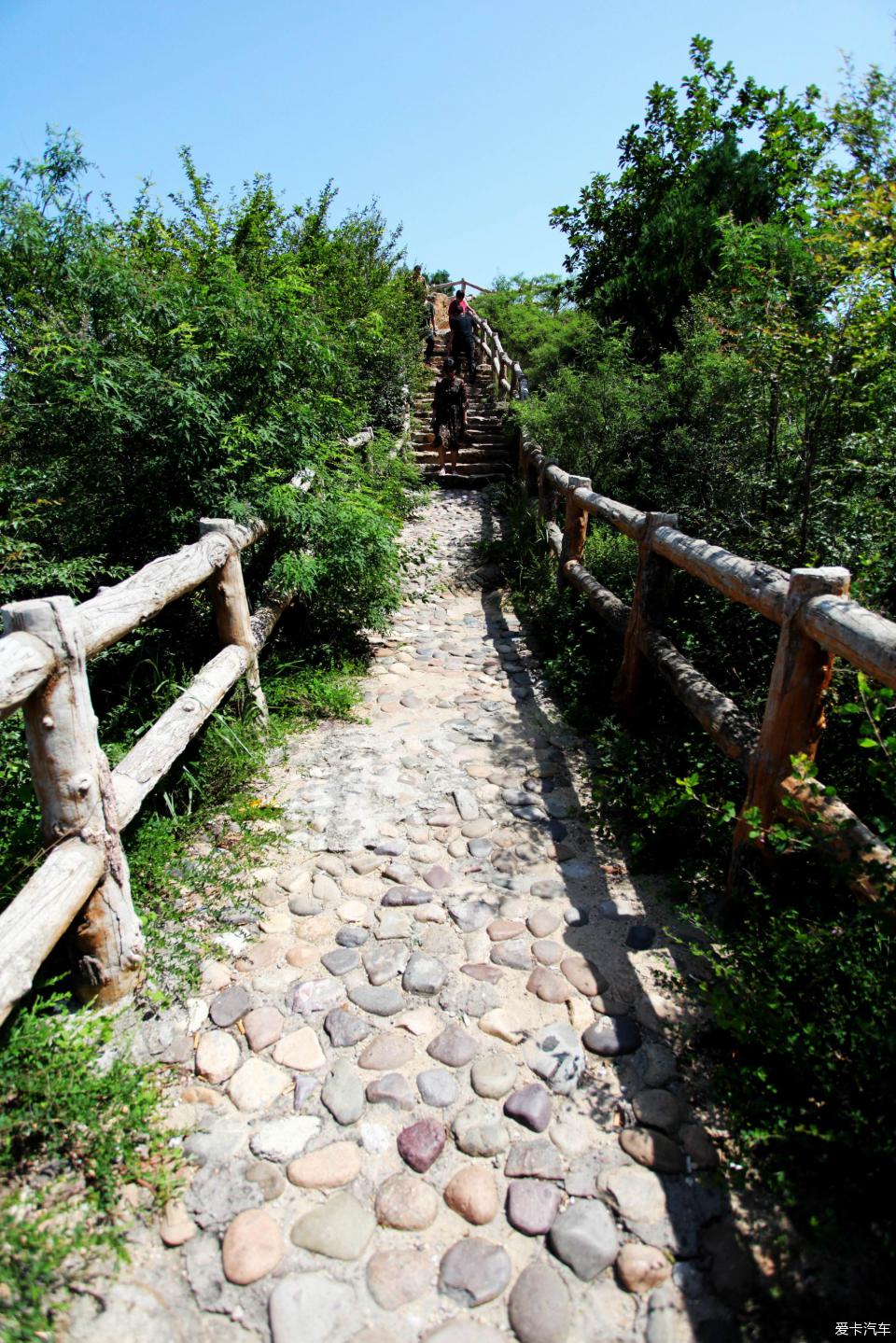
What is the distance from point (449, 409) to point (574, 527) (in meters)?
7.04

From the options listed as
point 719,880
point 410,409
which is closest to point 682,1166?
point 719,880

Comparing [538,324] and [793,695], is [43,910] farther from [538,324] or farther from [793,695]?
[538,324]

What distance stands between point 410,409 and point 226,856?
13.5 meters

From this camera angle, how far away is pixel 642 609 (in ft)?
13.6

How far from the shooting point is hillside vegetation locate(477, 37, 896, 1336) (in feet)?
6.07

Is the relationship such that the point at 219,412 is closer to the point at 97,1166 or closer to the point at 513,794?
the point at 513,794

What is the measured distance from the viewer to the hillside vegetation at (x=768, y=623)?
6.07 feet

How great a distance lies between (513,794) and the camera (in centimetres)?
390

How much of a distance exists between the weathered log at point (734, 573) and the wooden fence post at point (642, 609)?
198 mm

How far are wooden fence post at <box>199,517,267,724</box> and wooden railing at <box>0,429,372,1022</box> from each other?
2.90ft

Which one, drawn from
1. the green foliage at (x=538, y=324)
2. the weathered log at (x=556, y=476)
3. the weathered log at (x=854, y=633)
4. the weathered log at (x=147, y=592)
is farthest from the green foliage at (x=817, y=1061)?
the green foliage at (x=538, y=324)

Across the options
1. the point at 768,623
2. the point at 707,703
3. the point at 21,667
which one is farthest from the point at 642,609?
the point at 21,667

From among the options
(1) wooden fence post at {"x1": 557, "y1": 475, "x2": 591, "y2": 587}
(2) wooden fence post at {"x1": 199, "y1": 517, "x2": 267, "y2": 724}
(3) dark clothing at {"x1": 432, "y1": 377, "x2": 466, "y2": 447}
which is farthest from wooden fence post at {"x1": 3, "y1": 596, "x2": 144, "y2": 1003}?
(3) dark clothing at {"x1": 432, "y1": 377, "x2": 466, "y2": 447}

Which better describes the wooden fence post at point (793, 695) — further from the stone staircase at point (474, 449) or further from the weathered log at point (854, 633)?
the stone staircase at point (474, 449)
